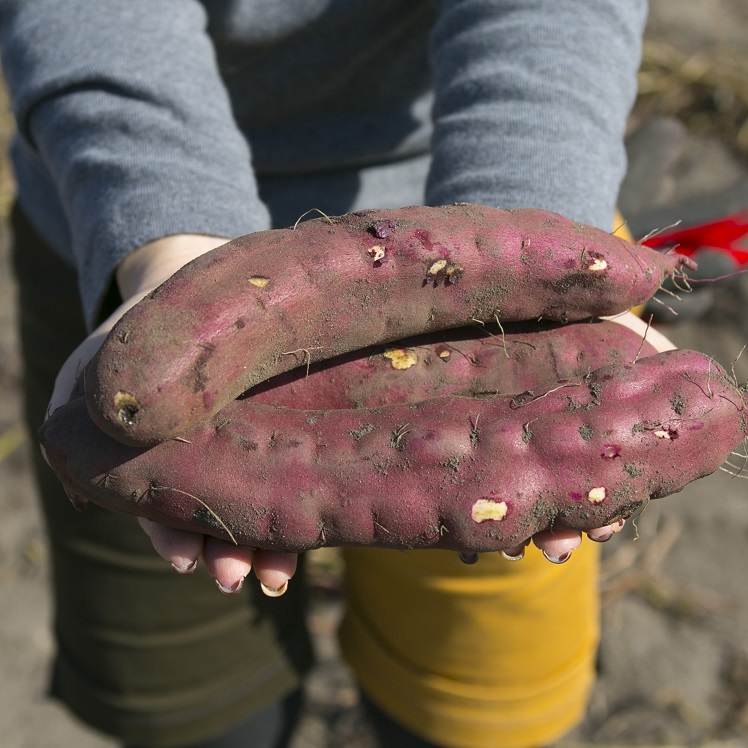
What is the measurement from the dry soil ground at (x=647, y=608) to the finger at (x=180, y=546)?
147cm

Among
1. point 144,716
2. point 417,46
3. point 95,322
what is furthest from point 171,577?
point 417,46

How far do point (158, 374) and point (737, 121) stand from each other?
161 inches

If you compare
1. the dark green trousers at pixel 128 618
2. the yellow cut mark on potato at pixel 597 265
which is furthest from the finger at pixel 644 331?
the dark green trousers at pixel 128 618

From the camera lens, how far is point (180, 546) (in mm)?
1205

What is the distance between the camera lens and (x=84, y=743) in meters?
2.49

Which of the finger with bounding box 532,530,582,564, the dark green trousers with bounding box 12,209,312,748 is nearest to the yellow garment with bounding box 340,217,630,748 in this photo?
the dark green trousers with bounding box 12,209,312,748

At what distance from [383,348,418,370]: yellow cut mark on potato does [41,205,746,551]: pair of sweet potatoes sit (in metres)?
0.04

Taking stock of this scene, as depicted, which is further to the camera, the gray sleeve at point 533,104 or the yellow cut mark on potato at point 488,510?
the gray sleeve at point 533,104

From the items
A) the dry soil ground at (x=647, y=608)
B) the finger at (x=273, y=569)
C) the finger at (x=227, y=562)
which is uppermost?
the finger at (x=227, y=562)

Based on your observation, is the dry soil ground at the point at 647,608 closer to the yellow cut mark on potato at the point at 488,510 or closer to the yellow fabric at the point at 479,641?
the yellow fabric at the point at 479,641

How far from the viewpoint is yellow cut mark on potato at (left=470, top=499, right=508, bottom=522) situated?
115 centimetres

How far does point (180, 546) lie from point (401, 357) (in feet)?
1.45

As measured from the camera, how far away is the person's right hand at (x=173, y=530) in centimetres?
119

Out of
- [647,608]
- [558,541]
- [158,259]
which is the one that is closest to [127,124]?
[158,259]
